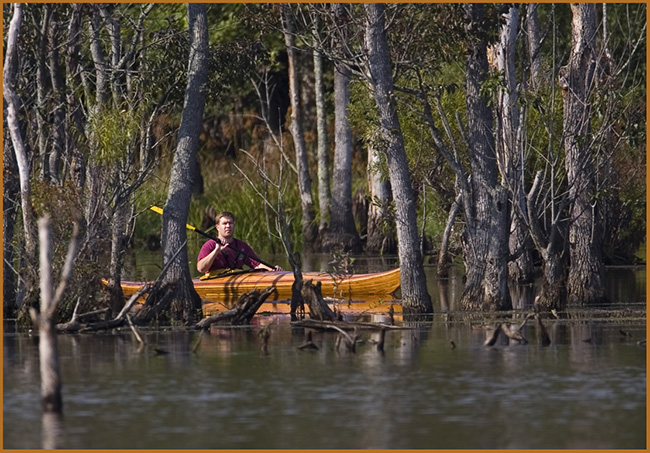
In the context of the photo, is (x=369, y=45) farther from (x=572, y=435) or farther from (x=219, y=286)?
(x=572, y=435)

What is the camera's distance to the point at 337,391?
15609 millimetres

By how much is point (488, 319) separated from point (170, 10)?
2655cm

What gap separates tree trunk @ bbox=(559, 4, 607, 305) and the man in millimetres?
4681

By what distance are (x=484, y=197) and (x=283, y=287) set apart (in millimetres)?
3973

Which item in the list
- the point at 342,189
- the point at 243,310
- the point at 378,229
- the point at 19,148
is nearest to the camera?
the point at 19,148

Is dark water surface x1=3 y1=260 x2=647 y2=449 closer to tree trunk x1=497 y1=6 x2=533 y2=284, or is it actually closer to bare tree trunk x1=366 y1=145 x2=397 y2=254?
tree trunk x1=497 y1=6 x2=533 y2=284

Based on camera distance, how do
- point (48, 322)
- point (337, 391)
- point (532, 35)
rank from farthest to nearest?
point (532, 35) → point (337, 391) → point (48, 322)

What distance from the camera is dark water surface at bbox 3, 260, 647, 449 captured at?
13367 mm

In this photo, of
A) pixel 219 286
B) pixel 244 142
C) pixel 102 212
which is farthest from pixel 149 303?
pixel 244 142

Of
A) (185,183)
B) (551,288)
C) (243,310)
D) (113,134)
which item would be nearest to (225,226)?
(185,183)

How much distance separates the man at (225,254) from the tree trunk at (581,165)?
4.68 m

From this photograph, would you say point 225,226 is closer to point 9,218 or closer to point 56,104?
point 56,104

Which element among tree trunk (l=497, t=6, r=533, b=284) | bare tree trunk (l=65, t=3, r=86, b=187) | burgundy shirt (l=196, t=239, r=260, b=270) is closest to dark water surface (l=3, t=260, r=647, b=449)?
tree trunk (l=497, t=6, r=533, b=284)

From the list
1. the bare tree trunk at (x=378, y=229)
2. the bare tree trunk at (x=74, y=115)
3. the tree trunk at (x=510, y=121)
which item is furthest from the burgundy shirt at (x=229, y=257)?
the bare tree trunk at (x=378, y=229)
